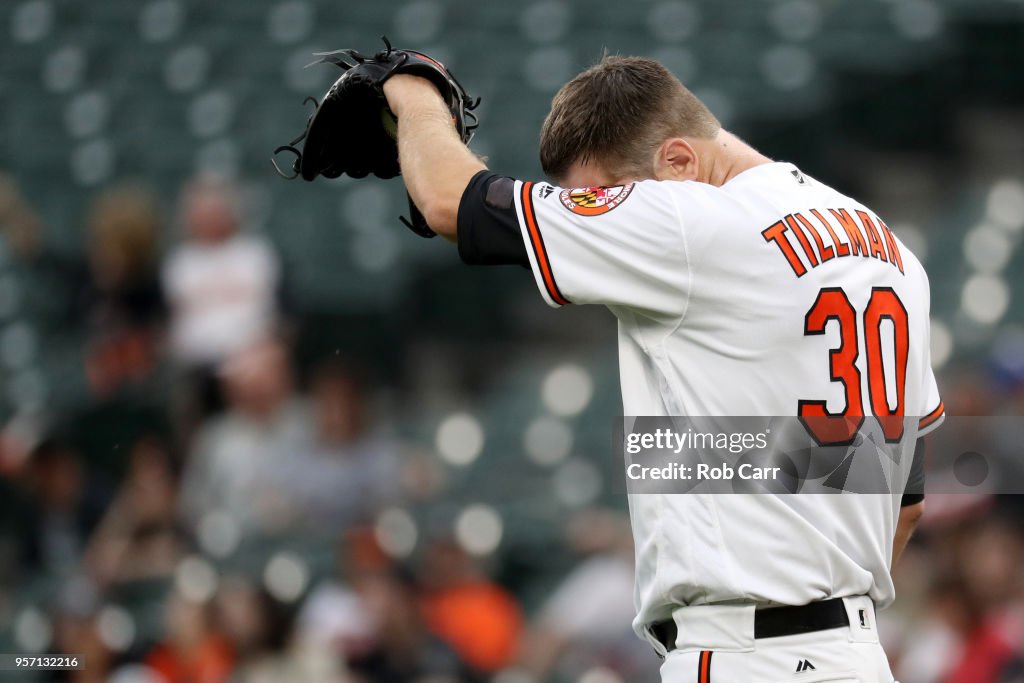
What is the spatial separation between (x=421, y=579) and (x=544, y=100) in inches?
148

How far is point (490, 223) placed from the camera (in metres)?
2.04

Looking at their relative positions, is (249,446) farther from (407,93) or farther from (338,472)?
(407,93)

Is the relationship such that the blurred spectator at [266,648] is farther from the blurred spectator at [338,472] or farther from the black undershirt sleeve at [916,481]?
the black undershirt sleeve at [916,481]

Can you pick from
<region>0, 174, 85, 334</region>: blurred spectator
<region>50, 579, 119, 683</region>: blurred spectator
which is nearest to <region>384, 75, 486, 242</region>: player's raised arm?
<region>50, 579, 119, 683</region>: blurred spectator

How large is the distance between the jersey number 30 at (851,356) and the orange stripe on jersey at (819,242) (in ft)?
0.18

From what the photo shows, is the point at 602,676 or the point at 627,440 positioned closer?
the point at 627,440

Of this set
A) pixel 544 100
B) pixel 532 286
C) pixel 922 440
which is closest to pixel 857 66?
pixel 544 100

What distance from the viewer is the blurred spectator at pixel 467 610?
513 cm

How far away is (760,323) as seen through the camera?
79.6 inches

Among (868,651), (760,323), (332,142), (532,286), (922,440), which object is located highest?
(332,142)

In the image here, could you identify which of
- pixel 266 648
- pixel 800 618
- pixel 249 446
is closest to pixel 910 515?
pixel 800 618

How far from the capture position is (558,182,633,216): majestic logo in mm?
2049

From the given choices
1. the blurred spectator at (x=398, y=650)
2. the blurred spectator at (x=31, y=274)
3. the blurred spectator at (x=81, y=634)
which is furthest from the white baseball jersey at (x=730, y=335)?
the blurred spectator at (x=31, y=274)

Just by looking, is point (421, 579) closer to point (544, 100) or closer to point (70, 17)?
point (544, 100)
